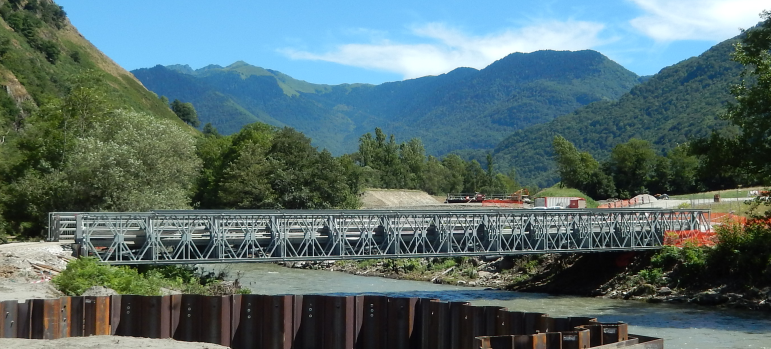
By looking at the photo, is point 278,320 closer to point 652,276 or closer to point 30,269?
Answer: point 30,269

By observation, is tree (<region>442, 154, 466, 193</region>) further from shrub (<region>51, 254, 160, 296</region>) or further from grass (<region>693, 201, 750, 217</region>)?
shrub (<region>51, 254, 160, 296</region>)

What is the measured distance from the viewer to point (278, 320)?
59.2 feet

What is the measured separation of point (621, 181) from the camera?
114688 mm

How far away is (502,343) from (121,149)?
43.7m

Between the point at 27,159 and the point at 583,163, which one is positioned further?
the point at 583,163

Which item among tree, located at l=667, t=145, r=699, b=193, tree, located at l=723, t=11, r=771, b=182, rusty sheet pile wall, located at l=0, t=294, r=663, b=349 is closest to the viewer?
rusty sheet pile wall, located at l=0, t=294, r=663, b=349

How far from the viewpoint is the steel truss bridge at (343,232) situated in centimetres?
3416

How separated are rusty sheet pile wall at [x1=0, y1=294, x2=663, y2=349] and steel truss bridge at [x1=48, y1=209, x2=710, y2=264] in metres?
15.5

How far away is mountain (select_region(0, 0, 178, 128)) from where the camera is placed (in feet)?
309

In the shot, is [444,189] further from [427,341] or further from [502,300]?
[427,341]

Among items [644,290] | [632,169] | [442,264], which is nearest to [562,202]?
[632,169]

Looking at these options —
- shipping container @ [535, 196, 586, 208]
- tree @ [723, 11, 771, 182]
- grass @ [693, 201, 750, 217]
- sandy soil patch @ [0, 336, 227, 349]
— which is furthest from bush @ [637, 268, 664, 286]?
shipping container @ [535, 196, 586, 208]

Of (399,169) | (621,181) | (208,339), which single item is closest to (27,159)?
(208,339)

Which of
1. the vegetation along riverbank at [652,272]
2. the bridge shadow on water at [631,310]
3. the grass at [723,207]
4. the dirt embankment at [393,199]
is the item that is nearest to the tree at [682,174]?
the grass at [723,207]
